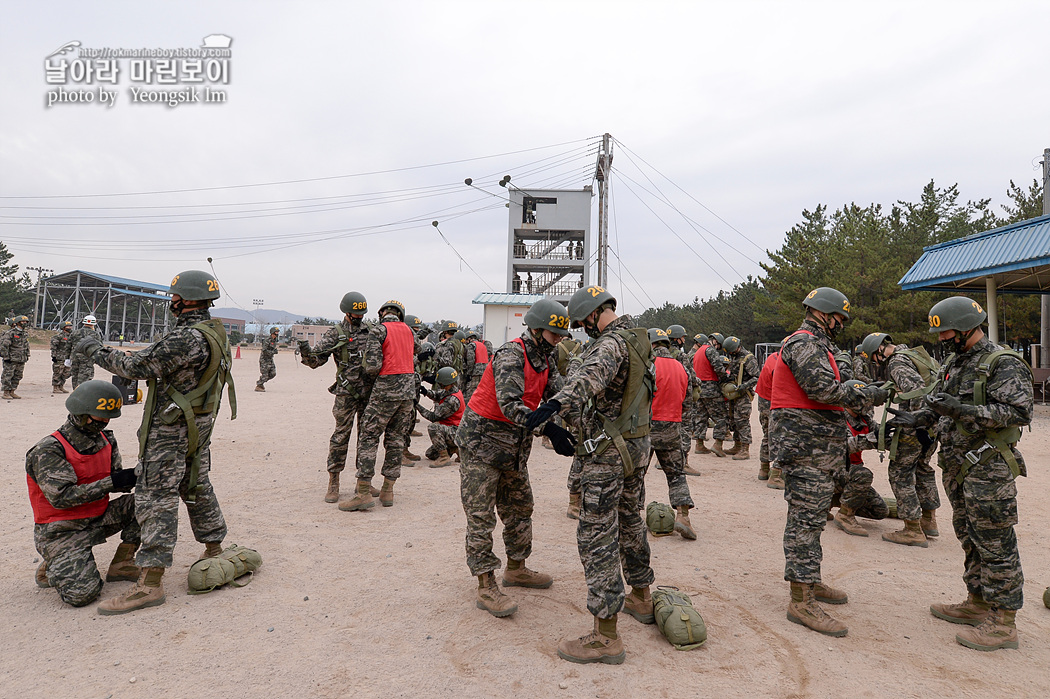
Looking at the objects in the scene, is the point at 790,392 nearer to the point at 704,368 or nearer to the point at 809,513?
the point at 809,513

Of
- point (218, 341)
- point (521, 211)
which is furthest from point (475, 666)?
point (521, 211)

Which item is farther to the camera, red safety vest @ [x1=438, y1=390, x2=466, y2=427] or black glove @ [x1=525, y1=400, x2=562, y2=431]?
red safety vest @ [x1=438, y1=390, x2=466, y2=427]

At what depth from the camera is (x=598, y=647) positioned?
3396 mm

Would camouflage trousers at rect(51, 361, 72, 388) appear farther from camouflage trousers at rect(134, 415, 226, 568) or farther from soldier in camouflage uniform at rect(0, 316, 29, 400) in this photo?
camouflage trousers at rect(134, 415, 226, 568)

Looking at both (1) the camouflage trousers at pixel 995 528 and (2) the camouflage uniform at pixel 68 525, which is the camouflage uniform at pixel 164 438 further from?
(1) the camouflage trousers at pixel 995 528

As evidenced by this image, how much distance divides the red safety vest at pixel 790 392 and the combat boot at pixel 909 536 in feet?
8.41

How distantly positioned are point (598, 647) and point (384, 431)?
3.99 m

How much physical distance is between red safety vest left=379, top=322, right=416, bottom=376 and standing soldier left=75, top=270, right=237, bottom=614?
223 centimetres

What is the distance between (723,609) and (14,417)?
45.1ft

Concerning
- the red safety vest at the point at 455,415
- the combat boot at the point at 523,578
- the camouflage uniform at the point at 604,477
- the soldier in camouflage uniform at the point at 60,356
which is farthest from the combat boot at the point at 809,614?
the soldier in camouflage uniform at the point at 60,356

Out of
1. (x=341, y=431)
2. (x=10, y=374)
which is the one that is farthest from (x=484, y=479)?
(x=10, y=374)

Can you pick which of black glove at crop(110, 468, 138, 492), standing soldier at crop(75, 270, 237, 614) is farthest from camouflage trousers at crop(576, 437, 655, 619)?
black glove at crop(110, 468, 138, 492)

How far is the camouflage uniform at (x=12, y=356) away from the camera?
14.1 metres

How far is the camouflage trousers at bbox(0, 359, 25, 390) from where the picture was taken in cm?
1406
